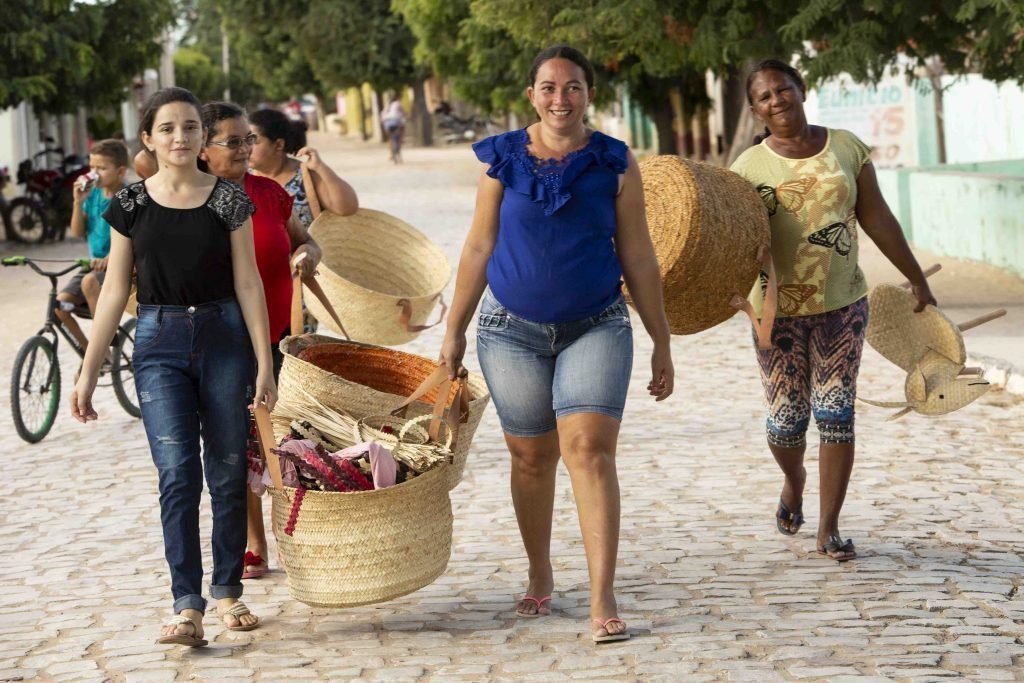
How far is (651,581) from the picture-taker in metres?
6.20

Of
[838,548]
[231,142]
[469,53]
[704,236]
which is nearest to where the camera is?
[704,236]

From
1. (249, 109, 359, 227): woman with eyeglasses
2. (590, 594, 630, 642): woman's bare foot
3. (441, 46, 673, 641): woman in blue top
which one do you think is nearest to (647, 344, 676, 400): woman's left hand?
(441, 46, 673, 641): woman in blue top

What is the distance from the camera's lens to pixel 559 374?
17.6ft

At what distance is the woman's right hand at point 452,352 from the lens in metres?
5.48

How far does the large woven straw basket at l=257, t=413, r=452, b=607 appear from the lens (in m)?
5.36

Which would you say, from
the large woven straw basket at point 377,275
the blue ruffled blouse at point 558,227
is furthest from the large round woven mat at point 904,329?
the large woven straw basket at point 377,275

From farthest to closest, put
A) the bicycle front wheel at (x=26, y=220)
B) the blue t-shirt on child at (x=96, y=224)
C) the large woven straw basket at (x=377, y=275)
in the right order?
the bicycle front wheel at (x=26, y=220), the blue t-shirt on child at (x=96, y=224), the large woven straw basket at (x=377, y=275)

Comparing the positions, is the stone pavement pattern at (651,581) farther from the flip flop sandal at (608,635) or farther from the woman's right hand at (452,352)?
the woman's right hand at (452,352)

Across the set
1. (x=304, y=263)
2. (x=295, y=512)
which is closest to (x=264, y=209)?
(x=304, y=263)

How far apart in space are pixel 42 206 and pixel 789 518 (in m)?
20.0

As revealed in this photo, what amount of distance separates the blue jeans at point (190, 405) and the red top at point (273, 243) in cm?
70

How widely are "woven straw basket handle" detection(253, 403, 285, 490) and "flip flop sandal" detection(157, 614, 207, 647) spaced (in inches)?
20.3

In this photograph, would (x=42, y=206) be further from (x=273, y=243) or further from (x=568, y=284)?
(x=568, y=284)

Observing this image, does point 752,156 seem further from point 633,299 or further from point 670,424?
point 670,424
